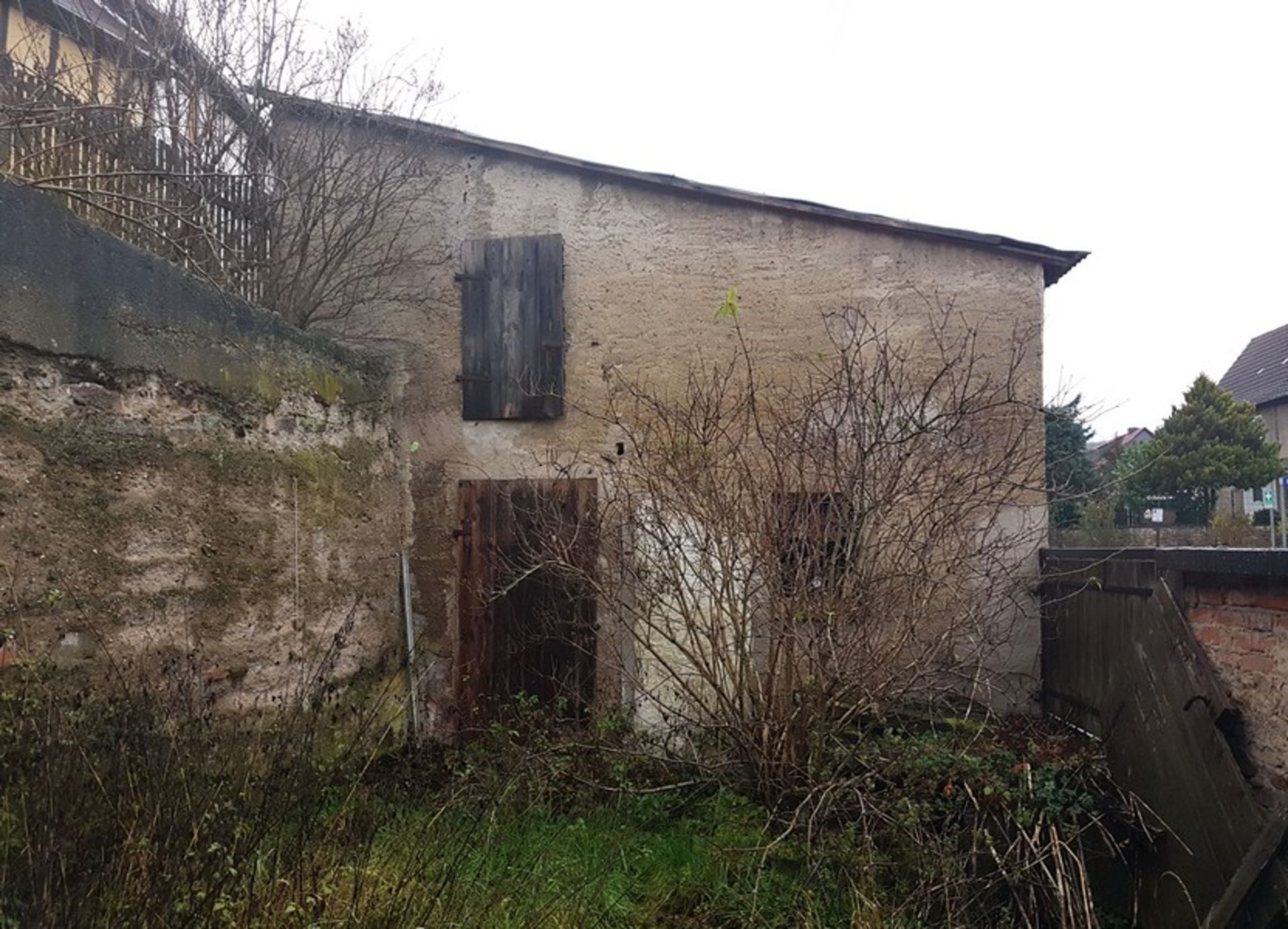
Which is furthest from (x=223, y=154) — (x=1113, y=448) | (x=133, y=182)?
(x=1113, y=448)

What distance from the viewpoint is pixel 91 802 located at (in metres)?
2.51

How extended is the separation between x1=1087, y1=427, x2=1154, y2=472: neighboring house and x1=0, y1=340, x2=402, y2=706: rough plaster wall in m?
11.0

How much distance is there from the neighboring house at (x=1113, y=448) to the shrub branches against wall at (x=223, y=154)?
35.1ft

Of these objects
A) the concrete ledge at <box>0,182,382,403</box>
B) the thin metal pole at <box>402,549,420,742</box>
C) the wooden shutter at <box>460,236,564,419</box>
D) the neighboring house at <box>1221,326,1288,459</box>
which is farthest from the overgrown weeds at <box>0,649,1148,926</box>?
the neighboring house at <box>1221,326,1288,459</box>

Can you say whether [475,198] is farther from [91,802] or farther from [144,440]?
[91,802]

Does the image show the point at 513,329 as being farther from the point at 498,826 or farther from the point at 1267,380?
the point at 1267,380

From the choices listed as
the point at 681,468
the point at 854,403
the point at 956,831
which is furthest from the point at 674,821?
the point at 854,403

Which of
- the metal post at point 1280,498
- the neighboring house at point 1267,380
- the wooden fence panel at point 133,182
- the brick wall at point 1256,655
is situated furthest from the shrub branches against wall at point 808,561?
the neighboring house at point 1267,380

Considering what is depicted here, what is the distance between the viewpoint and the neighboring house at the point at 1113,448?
14.5 meters

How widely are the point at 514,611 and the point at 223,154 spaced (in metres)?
3.80

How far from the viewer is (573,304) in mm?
6383

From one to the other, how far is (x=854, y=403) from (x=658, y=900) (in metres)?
2.63

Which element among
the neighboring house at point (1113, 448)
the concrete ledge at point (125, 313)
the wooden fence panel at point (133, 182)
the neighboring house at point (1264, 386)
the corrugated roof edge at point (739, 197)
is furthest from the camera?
the neighboring house at point (1264, 386)

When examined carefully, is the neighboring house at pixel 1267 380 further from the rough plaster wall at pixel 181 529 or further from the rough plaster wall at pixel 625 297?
the rough plaster wall at pixel 181 529
